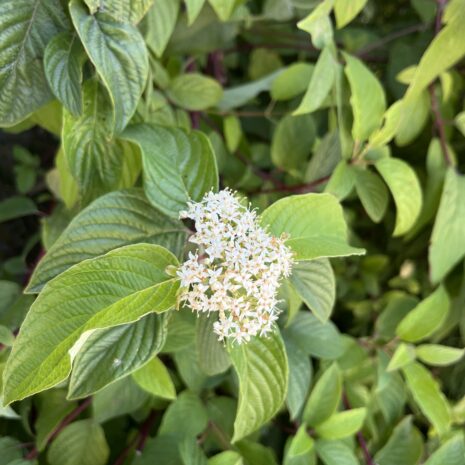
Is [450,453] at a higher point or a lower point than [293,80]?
lower

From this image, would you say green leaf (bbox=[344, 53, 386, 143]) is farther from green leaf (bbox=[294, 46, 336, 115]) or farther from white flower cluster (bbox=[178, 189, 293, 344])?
white flower cluster (bbox=[178, 189, 293, 344])

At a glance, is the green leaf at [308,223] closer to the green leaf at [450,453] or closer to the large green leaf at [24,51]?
the large green leaf at [24,51]

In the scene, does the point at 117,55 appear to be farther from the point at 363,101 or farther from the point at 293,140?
the point at 293,140

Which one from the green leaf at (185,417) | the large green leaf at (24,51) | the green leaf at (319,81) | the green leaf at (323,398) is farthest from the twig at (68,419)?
the green leaf at (319,81)

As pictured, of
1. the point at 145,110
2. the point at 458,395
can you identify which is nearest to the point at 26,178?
the point at 145,110

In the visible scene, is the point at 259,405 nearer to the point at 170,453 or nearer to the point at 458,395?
the point at 170,453

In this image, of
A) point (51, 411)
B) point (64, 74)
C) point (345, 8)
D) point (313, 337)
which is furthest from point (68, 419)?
point (345, 8)
